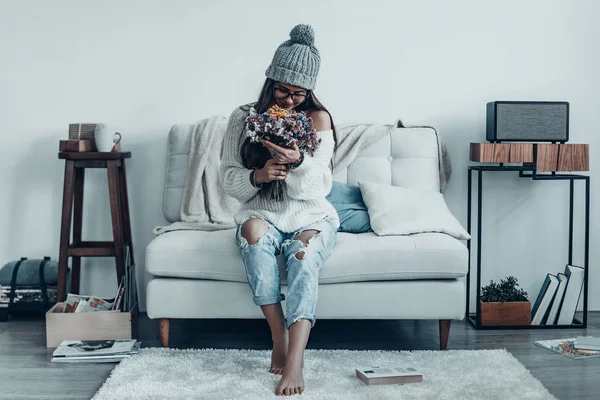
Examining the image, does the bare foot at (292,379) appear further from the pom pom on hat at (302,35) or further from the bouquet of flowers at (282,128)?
the pom pom on hat at (302,35)

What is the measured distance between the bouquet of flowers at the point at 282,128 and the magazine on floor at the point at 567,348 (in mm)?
1373

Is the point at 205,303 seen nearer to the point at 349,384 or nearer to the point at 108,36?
the point at 349,384

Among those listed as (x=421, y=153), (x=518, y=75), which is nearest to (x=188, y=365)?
(x=421, y=153)

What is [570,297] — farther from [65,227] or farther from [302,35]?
[65,227]

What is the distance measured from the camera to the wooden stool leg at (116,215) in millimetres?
3326

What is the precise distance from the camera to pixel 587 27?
366 cm

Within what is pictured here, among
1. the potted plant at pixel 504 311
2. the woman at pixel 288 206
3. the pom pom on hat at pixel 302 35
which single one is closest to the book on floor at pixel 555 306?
the potted plant at pixel 504 311

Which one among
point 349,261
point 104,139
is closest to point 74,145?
point 104,139

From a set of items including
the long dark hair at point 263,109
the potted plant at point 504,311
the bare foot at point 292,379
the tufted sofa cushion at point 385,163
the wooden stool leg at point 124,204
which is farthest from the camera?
the wooden stool leg at point 124,204

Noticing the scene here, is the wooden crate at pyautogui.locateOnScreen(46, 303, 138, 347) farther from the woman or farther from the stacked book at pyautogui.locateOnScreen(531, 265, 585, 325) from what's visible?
the stacked book at pyautogui.locateOnScreen(531, 265, 585, 325)

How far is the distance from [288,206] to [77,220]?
4.42ft

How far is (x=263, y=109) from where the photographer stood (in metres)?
2.71

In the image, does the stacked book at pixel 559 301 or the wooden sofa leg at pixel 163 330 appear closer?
the wooden sofa leg at pixel 163 330

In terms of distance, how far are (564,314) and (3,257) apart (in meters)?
2.87
